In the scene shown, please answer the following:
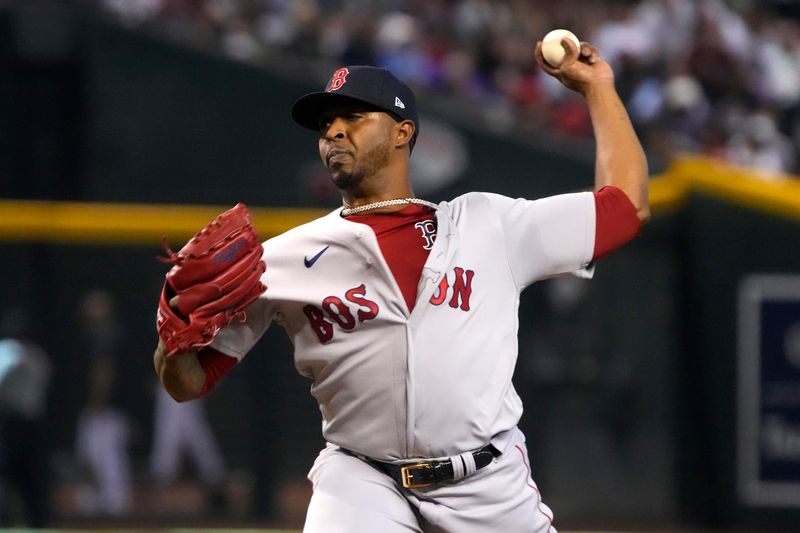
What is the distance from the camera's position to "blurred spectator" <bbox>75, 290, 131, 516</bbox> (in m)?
7.04

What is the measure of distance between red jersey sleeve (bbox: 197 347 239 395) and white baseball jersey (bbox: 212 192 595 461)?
2 cm

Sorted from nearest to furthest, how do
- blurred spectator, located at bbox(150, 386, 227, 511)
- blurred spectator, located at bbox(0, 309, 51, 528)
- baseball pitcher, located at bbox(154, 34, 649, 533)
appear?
1. baseball pitcher, located at bbox(154, 34, 649, 533)
2. blurred spectator, located at bbox(0, 309, 51, 528)
3. blurred spectator, located at bbox(150, 386, 227, 511)

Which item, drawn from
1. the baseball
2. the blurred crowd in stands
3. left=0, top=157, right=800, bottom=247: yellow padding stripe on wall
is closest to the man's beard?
the baseball

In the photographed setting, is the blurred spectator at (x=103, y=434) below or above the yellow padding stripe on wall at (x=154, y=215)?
below

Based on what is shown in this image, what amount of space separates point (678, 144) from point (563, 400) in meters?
3.33

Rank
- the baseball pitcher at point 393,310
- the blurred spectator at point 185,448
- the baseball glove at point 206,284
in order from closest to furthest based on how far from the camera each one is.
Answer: the baseball glove at point 206,284 → the baseball pitcher at point 393,310 → the blurred spectator at point 185,448

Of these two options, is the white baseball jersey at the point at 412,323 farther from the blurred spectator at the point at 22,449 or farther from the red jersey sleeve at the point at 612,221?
the blurred spectator at the point at 22,449

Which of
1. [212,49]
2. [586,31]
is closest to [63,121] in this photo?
[212,49]

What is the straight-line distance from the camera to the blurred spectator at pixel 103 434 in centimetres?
704

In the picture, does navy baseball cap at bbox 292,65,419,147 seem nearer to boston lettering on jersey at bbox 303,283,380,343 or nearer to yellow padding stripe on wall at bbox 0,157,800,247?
boston lettering on jersey at bbox 303,283,380,343

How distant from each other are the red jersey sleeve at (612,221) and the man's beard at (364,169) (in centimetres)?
50

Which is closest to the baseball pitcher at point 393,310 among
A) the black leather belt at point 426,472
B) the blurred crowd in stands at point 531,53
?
the black leather belt at point 426,472

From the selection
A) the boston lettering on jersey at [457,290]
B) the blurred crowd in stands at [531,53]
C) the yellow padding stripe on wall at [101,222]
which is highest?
the blurred crowd in stands at [531,53]

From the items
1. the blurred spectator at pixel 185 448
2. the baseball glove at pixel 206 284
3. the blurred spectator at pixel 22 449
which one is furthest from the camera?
the blurred spectator at pixel 185 448
